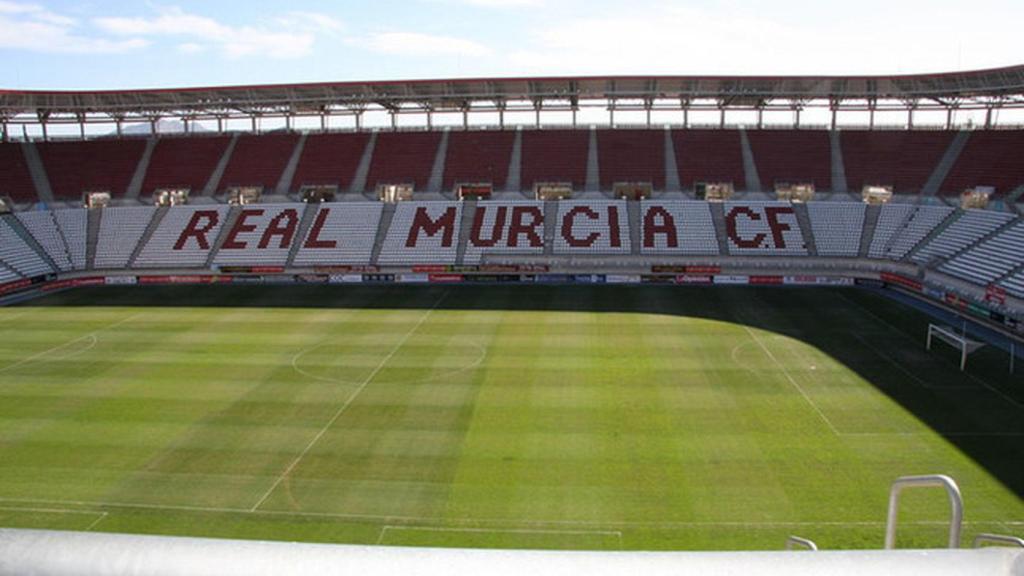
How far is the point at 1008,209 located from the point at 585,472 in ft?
111

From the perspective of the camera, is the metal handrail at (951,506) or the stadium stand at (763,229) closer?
the metal handrail at (951,506)

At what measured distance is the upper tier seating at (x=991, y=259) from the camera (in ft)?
107

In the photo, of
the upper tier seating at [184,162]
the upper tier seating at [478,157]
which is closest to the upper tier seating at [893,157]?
the upper tier seating at [478,157]

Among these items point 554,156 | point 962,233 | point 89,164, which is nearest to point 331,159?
point 554,156

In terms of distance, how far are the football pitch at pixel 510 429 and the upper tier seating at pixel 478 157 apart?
2010cm

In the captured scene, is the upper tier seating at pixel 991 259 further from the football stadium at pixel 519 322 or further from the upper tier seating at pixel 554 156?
the upper tier seating at pixel 554 156

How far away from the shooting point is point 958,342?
80.2ft

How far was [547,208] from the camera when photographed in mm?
47250

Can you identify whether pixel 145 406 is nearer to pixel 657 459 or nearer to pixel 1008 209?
pixel 657 459

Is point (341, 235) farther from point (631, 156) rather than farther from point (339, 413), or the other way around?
point (339, 413)

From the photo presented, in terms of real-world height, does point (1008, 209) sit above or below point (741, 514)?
above

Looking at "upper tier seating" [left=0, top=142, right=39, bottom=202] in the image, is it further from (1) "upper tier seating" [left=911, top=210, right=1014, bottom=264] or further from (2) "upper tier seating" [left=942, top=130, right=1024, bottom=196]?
(2) "upper tier seating" [left=942, top=130, right=1024, bottom=196]

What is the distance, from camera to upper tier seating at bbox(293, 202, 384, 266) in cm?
4338

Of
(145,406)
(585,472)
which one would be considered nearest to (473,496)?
(585,472)
